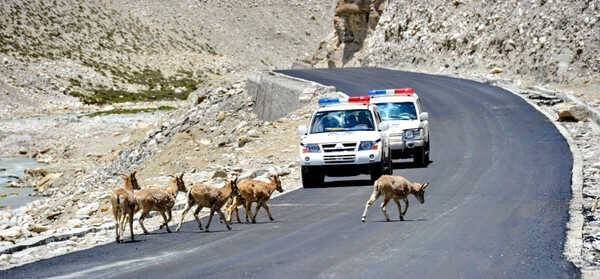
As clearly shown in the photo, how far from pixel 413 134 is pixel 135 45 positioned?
351 ft

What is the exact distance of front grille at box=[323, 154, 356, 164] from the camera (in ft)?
76.8

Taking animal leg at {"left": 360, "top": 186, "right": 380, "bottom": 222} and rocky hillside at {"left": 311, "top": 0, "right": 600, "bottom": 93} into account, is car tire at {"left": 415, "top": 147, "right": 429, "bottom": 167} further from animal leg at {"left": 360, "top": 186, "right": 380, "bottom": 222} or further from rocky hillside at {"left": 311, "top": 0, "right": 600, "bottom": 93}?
rocky hillside at {"left": 311, "top": 0, "right": 600, "bottom": 93}

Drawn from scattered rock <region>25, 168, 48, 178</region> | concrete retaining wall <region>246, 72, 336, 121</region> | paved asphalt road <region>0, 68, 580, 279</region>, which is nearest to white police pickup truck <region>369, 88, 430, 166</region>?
paved asphalt road <region>0, 68, 580, 279</region>

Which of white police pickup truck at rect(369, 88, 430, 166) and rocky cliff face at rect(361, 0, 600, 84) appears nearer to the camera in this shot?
white police pickup truck at rect(369, 88, 430, 166)

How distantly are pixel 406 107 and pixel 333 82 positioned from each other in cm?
2498

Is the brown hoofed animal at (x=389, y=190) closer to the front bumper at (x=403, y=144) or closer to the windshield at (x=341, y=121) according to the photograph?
the windshield at (x=341, y=121)

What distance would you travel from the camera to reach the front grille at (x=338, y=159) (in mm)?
23406

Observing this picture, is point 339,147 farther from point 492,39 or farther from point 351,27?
point 351,27

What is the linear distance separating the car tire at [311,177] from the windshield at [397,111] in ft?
15.7

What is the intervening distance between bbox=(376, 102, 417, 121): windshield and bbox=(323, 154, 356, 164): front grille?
5.20m

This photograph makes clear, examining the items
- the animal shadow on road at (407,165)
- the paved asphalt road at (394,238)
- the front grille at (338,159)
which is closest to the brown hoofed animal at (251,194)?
the paved asphalt road at (394,238)

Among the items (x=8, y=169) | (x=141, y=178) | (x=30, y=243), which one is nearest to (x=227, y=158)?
(x=141, y=178)

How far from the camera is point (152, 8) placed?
5827 inches

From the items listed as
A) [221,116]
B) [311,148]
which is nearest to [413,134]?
[311,148]
